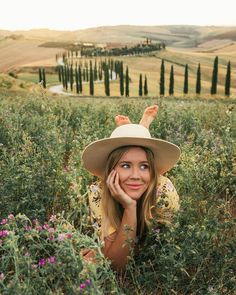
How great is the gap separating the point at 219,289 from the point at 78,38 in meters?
184

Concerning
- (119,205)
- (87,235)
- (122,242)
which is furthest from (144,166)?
(87,235)

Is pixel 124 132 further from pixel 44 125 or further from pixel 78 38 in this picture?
pixel 78 38

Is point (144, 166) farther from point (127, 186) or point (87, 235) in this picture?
point (87, 235)

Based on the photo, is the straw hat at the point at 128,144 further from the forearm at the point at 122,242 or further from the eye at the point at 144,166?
the forearm at the point at 122,242

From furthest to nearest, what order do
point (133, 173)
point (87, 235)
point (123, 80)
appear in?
point (123, 80) < point (87, 235) < point (133, 173)

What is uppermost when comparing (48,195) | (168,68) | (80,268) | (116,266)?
(80,268)

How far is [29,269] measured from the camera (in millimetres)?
2461

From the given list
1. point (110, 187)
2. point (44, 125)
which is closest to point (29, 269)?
point (110, 187)

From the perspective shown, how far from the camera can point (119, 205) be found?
3613 millimetres

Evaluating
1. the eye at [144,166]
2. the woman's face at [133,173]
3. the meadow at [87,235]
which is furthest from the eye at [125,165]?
the meadow at [87,235]

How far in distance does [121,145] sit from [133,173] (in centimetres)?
25

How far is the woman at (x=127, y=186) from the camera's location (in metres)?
3.34

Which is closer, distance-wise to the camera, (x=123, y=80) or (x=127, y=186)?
(x=127, y=186)

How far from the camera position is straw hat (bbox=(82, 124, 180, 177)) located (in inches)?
136
